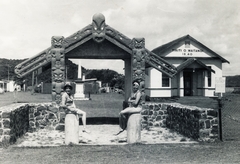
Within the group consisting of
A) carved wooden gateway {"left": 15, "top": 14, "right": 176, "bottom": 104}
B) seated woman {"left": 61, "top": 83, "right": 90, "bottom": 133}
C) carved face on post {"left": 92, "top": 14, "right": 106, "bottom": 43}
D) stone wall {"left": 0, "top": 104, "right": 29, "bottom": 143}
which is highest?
carved face on post {"left": 92, "top": 14, "right": 106, "bottom": 43}

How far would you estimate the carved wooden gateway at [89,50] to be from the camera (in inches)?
459

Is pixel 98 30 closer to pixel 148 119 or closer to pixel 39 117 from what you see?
pixel 39 117

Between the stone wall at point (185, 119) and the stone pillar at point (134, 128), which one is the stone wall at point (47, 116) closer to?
the stone wall at point (185, 119)

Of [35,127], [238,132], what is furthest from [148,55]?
[35,127]

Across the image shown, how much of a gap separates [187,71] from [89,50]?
16864 millimetres

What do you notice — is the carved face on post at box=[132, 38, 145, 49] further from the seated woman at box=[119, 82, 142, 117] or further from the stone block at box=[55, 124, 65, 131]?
the stone block at box=[55, 124, 65, 131]

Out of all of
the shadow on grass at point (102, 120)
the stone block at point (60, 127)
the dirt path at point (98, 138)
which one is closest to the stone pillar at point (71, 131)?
the dirt path at point (98, 138)

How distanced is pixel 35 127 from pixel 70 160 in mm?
5421

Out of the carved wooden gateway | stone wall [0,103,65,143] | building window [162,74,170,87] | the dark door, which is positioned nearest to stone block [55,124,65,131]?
stone wall [0,103,65,143]

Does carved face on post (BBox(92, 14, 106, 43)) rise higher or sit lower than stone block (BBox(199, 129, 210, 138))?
higher

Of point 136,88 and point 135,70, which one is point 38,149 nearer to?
point 136,88

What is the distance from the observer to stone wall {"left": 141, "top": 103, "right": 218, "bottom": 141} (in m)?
9.21

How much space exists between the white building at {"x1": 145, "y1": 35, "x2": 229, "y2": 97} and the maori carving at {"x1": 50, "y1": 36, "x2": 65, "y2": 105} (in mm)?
13904

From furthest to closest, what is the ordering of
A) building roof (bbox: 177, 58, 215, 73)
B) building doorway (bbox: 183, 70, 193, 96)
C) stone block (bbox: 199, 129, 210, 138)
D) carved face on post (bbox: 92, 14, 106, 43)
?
building doorway (bbox: 183, 70, 193, 96) < building roof (bbox: 177, 58, 215, 73) < carved face on post (bbox: 92, 14, 106, 43) < stone block (bbox: 199, 129, 210, 138)
